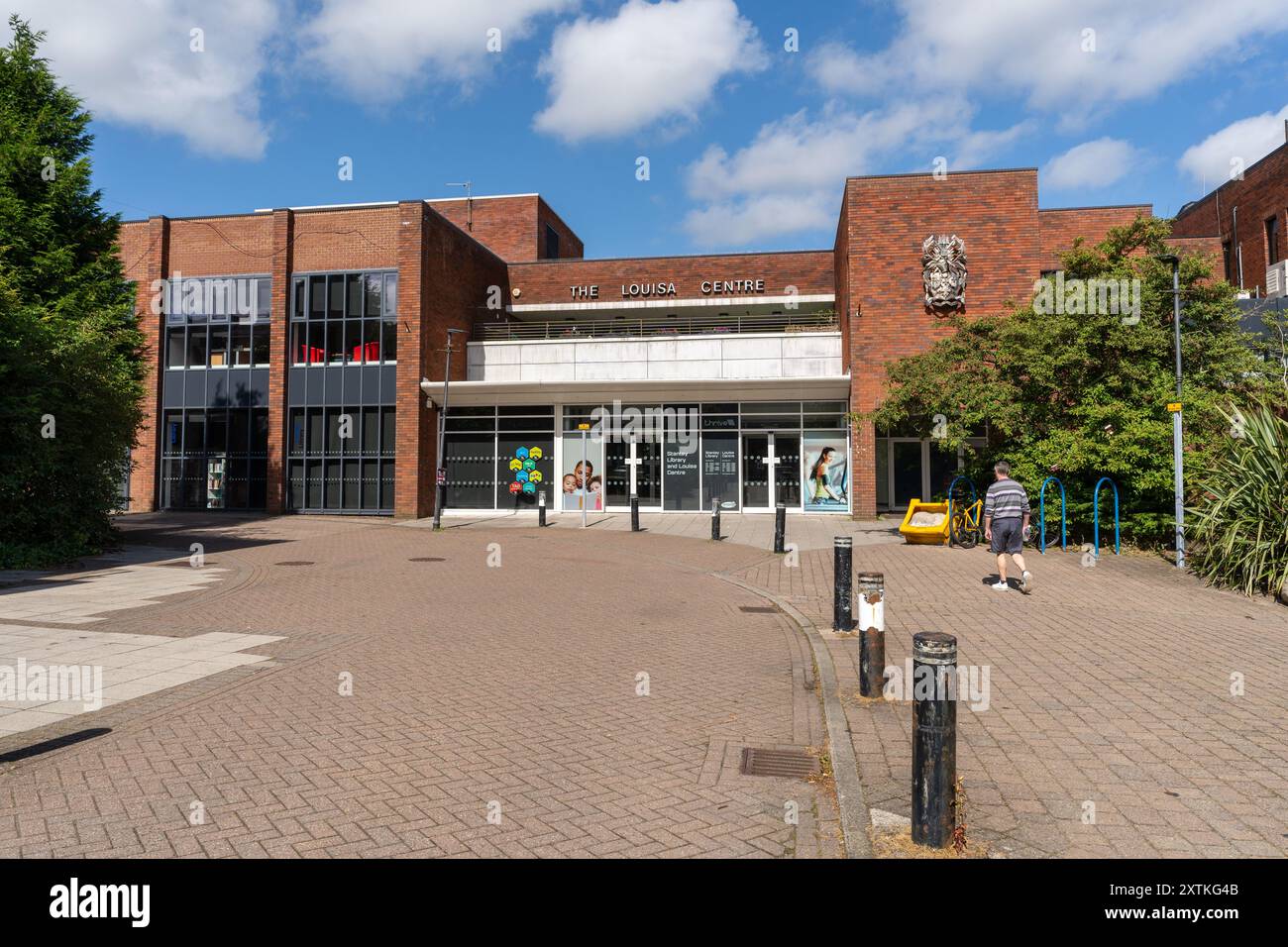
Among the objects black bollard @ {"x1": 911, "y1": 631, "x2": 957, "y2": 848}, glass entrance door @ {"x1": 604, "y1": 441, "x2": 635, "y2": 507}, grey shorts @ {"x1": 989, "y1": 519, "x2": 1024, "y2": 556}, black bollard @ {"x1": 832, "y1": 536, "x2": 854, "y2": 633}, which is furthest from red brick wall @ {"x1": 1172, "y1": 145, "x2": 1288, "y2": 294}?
black bollard @ {"x1": 911, "y1": 631, "x2": 957, "y2": 848}

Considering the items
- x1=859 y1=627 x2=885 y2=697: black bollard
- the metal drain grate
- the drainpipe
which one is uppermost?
the drainpipe

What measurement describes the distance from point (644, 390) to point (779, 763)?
22109 millimetres

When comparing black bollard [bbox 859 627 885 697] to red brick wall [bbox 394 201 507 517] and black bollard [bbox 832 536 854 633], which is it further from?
red brick wall [bbox 394 201 507 517]

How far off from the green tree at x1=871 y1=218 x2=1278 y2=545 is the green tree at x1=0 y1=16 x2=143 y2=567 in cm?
1657

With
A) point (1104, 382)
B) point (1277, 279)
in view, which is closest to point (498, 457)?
point (1104, 382)

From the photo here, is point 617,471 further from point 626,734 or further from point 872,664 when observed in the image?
point 626,734

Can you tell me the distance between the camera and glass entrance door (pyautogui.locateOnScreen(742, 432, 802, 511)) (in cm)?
2584

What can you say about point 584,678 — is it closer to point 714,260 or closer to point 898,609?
point 898,609

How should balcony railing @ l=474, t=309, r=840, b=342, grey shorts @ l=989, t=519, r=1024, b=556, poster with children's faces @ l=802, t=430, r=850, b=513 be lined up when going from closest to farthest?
1. grey shorts @ l=989, t=519, r=1024, b=556
2. poster with children's faces @ l=802, t=430, r=850, b=513
3. balcony railing @ l=474, t=309, r=840, b=342

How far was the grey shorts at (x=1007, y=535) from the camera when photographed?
10.5 meters

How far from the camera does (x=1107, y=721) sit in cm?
532

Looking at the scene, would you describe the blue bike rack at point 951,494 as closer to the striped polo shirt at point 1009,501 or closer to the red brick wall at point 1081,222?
the striped polo shirt at point 1009,501
